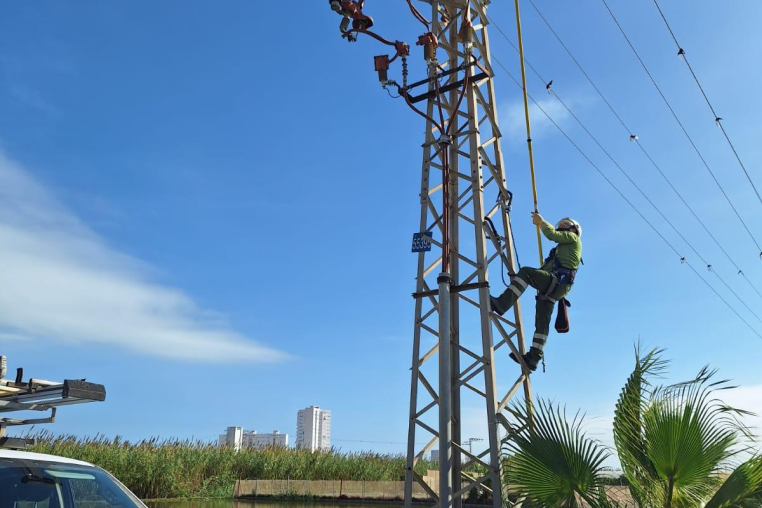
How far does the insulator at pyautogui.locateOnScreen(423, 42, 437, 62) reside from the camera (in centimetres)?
902

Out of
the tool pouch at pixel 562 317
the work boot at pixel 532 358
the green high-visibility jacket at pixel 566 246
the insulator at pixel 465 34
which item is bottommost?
the work boot at pixel 532 358

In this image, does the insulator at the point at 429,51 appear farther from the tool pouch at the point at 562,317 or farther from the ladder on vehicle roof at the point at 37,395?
the ladder on vehicle roof at the point at 37,395

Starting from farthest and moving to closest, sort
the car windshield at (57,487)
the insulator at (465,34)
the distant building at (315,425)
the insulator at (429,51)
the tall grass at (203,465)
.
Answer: the distant building at (315,425) < the tall grass at (203,465) < the insulator at (465,34) < the insulator at (429,51) < the car windshield at (57,487)

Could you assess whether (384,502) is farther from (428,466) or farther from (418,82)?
(418,82)

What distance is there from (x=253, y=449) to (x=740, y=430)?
15161 millimetres

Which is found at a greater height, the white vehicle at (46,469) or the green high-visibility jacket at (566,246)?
the green high-visibility jacket at (566,246)

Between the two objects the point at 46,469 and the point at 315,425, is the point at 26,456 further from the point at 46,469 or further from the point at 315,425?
the point at 315,425

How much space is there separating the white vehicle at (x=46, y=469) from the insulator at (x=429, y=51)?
6.52 meters

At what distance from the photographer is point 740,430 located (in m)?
5.06

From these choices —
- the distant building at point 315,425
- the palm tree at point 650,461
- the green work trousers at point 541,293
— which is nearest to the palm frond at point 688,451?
the palm tree at point 650,461

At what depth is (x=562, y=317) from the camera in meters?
8.50

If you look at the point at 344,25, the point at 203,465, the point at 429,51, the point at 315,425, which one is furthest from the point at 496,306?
the point at 315,425

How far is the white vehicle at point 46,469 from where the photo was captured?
390cm

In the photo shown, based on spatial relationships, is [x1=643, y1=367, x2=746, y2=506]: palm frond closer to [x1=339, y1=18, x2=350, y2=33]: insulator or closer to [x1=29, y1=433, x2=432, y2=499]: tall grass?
[x1=339, y1=18, x2=350, y2=33]: insulator
